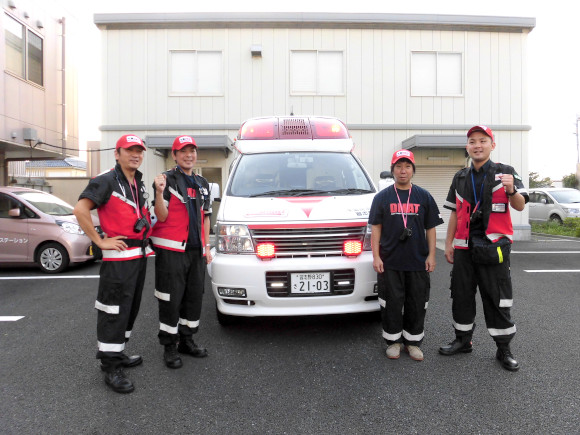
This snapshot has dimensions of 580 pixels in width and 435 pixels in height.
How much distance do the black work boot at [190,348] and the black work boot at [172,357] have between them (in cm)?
17

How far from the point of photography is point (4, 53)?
37.3 feet

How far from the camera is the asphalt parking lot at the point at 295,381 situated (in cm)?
262

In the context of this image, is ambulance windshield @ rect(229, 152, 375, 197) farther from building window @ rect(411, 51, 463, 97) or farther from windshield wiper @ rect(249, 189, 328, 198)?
building window @ rect(411, 51, 463, 97)

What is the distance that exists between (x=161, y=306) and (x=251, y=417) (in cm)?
127

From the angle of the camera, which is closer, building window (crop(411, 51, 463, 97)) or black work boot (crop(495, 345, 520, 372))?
black work boot (crop(495, 345, 520, 372))

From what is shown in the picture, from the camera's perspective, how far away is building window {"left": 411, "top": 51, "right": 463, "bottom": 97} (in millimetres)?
12898

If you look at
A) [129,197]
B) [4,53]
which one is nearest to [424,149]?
[129,197]

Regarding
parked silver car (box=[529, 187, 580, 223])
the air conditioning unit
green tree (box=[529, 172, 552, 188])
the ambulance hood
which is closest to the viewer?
the ambulance hood

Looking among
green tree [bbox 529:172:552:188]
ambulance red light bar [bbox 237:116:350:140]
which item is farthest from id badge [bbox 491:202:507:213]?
green tree [bbox 529:172:552:188]

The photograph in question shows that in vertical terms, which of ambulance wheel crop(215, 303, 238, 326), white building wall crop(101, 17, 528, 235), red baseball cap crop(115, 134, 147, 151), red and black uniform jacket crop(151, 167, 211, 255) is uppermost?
white building wall crop(101, 17, 528, 235)

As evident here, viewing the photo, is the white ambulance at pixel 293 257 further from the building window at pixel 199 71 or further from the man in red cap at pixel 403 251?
the building window at pixel 199 71

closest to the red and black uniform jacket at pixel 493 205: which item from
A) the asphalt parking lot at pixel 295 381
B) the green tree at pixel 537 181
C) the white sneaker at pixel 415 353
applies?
the white sneaker at pixel 415 353

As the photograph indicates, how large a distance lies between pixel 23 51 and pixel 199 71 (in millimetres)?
5049

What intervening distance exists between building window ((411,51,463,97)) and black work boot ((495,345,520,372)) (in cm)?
1078
